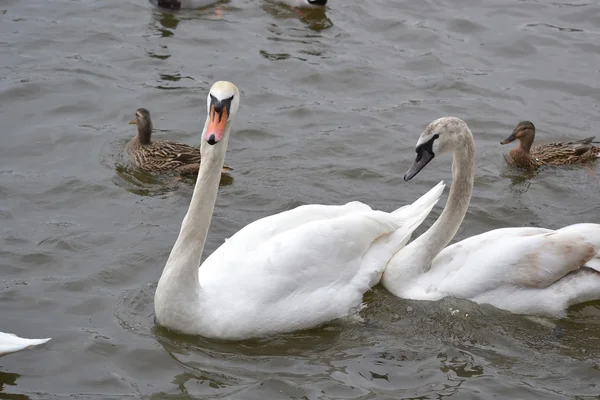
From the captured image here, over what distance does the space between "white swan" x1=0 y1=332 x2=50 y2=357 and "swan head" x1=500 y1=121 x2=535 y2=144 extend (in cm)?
603

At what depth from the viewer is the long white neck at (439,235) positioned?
799cm

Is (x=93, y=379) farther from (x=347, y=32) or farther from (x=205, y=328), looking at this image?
(x=347, y=32)

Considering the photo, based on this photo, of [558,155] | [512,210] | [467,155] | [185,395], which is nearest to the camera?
[185,395]

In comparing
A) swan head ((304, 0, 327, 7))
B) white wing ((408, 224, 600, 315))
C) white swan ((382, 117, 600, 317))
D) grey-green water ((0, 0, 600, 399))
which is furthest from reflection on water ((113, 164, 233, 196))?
swan head ((304, 0, 327, 7))

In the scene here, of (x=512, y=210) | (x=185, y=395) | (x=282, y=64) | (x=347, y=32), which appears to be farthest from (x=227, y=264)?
(x=347, y=32)

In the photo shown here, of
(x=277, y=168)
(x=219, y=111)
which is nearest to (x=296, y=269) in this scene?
(x=219, y=111)

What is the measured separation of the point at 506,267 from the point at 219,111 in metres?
2.64

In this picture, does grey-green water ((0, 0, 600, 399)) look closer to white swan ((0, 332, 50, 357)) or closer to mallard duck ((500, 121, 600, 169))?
mallard duck ((500, 121, 600, 169))

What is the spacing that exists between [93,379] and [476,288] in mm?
3054

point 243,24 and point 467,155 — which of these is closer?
point 467,155

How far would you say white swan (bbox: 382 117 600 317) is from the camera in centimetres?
771

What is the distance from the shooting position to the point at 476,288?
7.71 metres

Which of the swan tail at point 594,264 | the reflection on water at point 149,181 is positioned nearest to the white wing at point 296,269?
the swan tail at point 594,264

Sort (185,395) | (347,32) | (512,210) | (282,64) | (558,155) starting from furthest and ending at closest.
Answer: (347,32), (282,64), (558,155), (512,210), (185,395)
